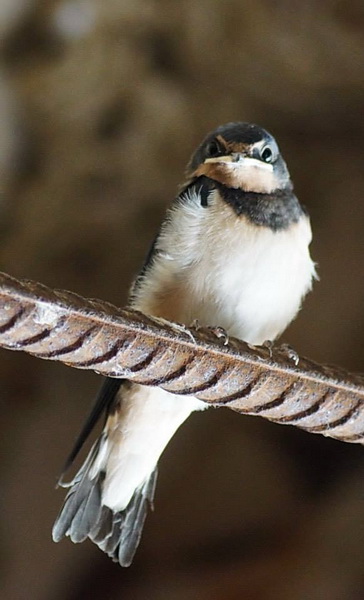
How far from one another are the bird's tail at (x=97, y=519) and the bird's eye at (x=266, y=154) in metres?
0.49

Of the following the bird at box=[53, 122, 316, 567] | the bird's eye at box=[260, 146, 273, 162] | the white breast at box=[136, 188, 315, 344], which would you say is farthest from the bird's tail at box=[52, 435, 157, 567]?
the bird's eye at box=[260, 146, 273, 162]

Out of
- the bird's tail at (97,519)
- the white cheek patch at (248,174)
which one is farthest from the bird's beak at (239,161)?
the bird's tail at (97,519)

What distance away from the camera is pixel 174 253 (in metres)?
1.10

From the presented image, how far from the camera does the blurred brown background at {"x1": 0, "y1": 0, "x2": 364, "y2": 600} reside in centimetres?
153

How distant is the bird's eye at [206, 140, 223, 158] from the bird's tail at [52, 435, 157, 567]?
0.46 metres

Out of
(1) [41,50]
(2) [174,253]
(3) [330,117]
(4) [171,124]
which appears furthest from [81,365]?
(3) [330,117]

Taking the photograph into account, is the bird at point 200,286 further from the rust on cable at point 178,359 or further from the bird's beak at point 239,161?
the rust on cable at point 178,359

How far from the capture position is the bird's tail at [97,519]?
1.09 meters

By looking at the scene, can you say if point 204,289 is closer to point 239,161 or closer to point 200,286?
point 200,286

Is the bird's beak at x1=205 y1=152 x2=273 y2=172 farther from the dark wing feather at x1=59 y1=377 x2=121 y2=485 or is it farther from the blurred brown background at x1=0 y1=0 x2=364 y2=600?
the blurred brown background at x1=0 y1=0 x2=364 y2=600

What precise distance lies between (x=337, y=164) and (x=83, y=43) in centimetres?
64

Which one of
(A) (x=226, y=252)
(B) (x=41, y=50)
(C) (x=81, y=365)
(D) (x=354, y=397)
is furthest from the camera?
(B) (x=41, y=50)

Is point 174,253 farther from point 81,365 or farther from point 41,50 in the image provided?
point 41,50

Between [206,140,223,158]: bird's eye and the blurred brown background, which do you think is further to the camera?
the blurred brown background
